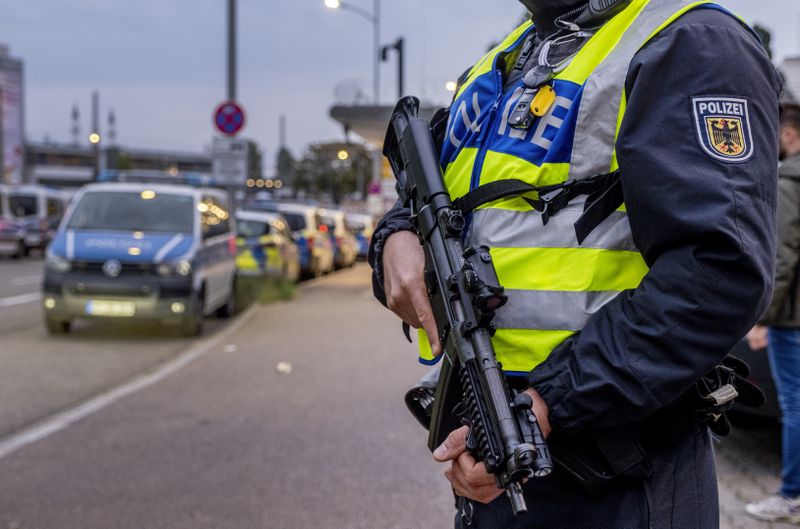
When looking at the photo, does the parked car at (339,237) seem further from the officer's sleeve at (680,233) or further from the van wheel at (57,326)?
the officer's sleeve at (680,233)

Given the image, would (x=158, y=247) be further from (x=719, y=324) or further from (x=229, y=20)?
(x=719, y=324)

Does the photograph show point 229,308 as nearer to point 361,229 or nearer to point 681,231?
point 681,231

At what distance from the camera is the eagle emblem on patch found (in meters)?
1.36

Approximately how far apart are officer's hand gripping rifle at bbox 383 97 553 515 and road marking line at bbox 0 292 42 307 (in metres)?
13.3

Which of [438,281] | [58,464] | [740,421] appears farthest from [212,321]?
[438,281]

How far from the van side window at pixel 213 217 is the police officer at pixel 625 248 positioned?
9566 millimetres

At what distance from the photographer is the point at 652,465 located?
1.52 meters

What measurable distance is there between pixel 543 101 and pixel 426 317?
46 centimetres

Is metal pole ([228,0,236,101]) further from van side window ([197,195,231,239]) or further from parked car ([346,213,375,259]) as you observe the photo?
parked car ([346,213,375,259])

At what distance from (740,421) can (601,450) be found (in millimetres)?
4330

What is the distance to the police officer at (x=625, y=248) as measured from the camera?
1358 mm

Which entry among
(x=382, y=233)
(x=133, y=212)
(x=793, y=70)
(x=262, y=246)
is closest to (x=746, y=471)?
(x=382, y=233)

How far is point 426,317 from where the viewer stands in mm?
1637

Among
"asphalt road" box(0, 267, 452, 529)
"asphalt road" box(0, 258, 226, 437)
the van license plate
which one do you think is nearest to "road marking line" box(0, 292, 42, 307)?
"asphalt road" box(0, 258, 226, 437)
